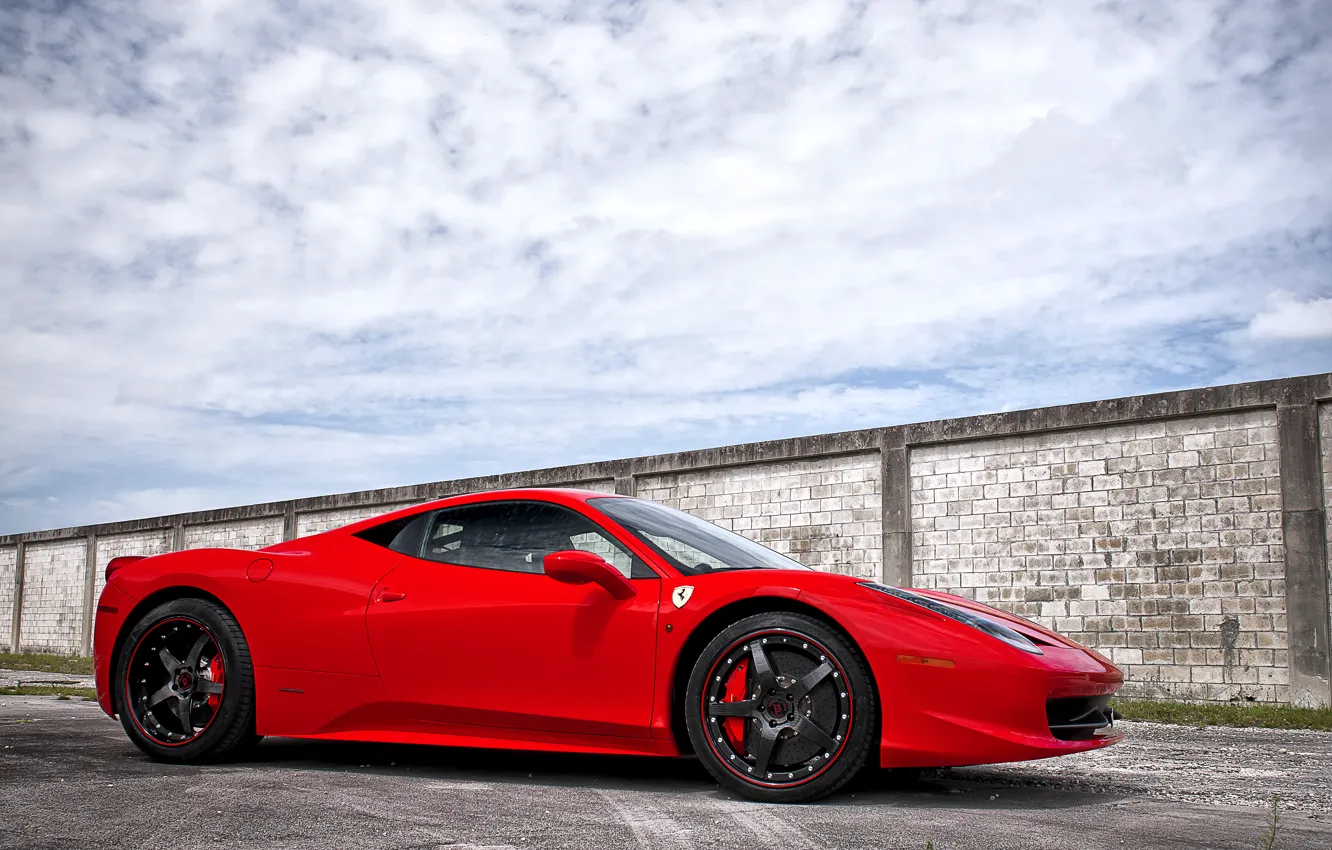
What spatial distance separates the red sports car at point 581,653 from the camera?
3838mm

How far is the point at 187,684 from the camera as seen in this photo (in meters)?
5.10

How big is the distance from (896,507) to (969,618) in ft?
24.9

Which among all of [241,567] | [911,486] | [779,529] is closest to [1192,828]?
[241,567]

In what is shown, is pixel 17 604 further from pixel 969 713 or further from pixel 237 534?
Answer: pixel 969 713

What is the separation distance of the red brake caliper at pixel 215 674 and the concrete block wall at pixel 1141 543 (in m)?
7.73

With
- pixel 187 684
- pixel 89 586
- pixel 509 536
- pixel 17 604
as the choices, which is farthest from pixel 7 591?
pixel 509 536

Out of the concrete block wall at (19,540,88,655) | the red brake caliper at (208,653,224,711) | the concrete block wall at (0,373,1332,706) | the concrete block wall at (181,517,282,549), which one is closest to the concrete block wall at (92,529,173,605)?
the concrete block wall at (19,540,88,655)

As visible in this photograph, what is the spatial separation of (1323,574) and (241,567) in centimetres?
825

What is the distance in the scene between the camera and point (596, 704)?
4285mm

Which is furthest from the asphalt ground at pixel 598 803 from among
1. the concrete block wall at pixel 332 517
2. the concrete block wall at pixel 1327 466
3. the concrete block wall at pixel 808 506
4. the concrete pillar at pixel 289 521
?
the concrete pillar at pixel 289 521

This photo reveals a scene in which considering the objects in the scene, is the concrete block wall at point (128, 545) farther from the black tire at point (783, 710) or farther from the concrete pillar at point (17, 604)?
the black tire at point (783, 710)

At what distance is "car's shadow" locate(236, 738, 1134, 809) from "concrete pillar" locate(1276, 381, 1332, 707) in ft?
18.4

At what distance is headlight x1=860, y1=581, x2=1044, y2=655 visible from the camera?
3.98 m

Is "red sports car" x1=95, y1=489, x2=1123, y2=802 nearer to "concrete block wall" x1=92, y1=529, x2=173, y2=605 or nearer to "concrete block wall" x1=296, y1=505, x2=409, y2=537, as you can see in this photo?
"concrete block wall" x1=296, y1=505, x2=409, y2=537
